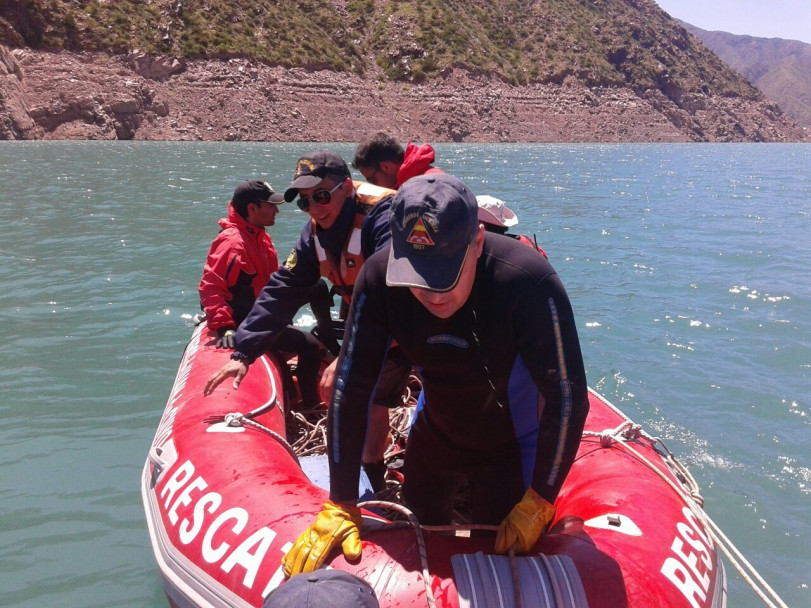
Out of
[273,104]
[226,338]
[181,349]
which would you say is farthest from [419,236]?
[273,104]

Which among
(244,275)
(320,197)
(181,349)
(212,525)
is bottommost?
(181,349)

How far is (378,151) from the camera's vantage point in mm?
4074

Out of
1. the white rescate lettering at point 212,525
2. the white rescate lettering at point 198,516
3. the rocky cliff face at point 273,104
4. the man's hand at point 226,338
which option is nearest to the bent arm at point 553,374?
the white rescate lettering at point 212,525

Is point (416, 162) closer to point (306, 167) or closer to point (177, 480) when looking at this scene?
point (306, 167)

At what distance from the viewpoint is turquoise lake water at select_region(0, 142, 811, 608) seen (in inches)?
157

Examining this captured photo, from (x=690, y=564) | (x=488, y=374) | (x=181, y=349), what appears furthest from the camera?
(x=181, y=349)

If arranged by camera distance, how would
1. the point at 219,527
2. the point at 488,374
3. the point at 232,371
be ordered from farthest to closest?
the point at 232,371
the point at 219,527
the point at 488,374

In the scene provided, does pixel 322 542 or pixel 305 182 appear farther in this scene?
pixel 305 182

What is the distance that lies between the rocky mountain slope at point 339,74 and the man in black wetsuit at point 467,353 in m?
35.3

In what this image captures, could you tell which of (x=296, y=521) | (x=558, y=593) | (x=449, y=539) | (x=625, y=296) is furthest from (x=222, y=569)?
(x=625, y=296)

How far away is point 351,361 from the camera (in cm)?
222

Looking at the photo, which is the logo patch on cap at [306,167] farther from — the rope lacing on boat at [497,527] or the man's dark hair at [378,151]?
the rope lacing on boat at [497,527]

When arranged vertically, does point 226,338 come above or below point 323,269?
below

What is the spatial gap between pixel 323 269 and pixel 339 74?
46.8 meters
